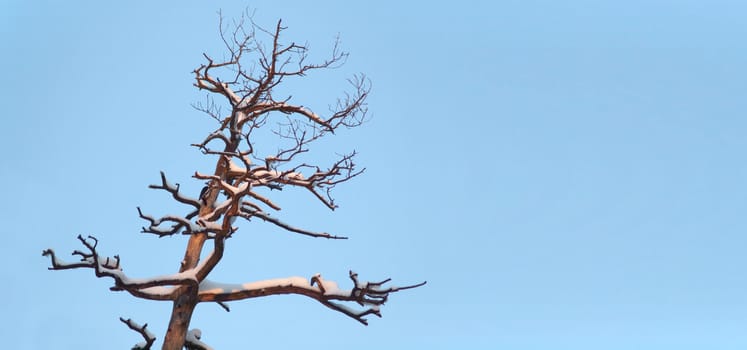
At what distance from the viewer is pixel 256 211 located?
816cm

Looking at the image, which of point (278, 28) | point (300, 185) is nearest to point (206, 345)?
point (300, 185)

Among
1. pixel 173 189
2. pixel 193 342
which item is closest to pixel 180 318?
pixel 193 342

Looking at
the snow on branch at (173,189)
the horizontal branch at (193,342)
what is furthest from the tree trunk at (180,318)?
the snow on branch at (173,189)

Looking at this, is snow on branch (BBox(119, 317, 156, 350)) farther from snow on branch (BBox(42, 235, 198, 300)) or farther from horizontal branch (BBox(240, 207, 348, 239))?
horizontal branch (BBox(240, 207, 348, 239))

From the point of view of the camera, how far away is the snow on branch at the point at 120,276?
659 centimetres

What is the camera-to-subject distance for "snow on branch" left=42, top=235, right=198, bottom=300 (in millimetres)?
6594

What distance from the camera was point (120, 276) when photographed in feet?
22.3

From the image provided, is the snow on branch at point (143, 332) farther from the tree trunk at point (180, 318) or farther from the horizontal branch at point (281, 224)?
the horizontal branch at point (281, 224)

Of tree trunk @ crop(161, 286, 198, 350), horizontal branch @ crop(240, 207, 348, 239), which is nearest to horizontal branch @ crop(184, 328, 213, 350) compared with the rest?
tree trunk @ crop(161, 286, 198, 350)

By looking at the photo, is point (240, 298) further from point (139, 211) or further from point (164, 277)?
point (139, 211)

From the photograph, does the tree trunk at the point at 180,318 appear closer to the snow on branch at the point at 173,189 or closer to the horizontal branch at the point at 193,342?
the horizontal branch at the point at 193,342

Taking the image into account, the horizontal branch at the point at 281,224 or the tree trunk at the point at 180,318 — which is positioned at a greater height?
the horizontal branch at the point at 281,224

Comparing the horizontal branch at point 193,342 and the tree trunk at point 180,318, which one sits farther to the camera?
the horizontal branch at point 193,342

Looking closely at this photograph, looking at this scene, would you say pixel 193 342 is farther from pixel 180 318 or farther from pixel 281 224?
pixel 281 224
